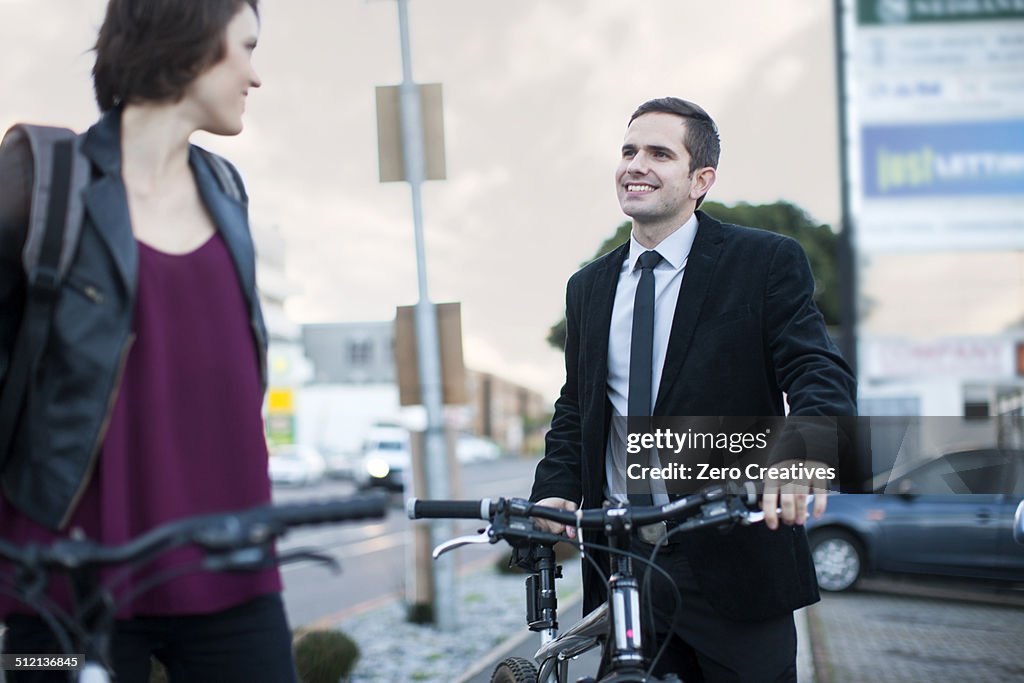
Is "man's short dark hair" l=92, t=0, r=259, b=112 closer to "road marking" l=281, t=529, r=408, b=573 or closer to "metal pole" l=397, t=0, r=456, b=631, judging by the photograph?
"metal pole" l=397, t=0, r=456, b=631

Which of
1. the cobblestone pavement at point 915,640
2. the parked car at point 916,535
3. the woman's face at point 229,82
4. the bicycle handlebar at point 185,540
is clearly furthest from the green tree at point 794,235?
the cobblestone pavement at point 915,640

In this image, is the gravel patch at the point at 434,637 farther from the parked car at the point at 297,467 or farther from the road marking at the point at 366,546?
the parked car at the point at 297,467

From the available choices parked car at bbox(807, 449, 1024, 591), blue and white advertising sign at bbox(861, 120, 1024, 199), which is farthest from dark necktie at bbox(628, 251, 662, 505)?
parked car at bbox(807, 449, 1024, 591)

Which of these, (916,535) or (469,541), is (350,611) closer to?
(916,535)

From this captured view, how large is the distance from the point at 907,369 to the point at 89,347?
657 cm

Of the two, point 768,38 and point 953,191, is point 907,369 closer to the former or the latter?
point 953,191

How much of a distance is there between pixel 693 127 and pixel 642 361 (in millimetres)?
580

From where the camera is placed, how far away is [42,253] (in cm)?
175

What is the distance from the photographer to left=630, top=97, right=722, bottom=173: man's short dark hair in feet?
8.88

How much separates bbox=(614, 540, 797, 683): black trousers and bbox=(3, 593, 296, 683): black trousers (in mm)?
882

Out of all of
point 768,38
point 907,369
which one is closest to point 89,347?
point 768,38

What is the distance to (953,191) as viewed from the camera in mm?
7781

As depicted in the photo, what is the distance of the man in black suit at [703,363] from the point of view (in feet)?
8.13

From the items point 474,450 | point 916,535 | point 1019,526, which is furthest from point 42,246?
point 474,450
